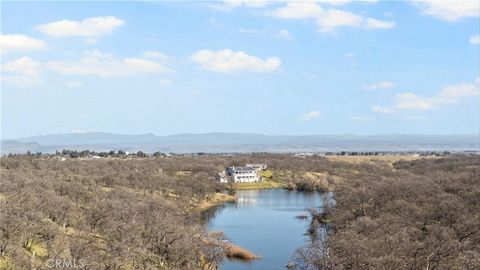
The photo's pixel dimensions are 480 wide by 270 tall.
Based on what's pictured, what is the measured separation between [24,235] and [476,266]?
29023 mm

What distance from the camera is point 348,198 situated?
63156 mm

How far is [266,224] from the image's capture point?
75.9 meters

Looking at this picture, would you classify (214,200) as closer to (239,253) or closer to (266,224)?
(266,224)

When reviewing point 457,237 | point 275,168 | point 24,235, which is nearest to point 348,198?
point 457,237

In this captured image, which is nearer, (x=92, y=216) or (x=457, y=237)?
(x=457, y=237)

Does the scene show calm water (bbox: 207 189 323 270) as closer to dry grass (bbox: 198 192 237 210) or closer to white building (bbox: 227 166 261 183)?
dry grass (bbox: 198 192 237 210)

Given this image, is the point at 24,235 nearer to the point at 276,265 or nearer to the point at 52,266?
the point at 52,266

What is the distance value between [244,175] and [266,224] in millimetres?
68572

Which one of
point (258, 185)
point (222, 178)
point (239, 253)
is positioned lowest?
point (239, 253)

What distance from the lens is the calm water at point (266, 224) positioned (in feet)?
174

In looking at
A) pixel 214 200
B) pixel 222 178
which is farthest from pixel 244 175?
pixel 214 200

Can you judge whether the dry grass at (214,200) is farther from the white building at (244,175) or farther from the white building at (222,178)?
the white building at (244,175)

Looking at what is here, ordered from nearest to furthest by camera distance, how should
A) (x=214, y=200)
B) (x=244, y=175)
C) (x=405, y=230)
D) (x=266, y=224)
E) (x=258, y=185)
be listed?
1. (x=405, y=230)
2. (x=266, y=224)
3. (x=214, y=200)
4. (x=258, y=185)
5. (x=244, y=175)

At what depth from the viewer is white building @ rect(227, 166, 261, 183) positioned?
143m
